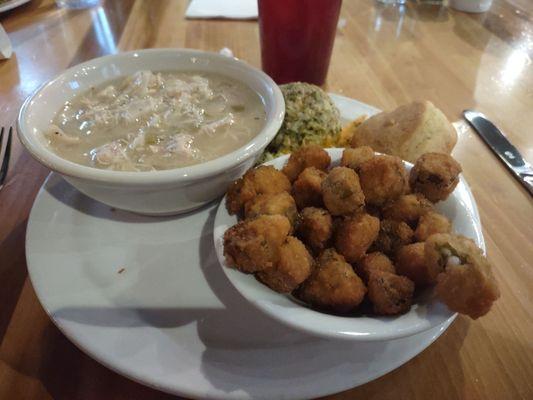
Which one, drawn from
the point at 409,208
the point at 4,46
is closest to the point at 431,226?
the point at 409,208

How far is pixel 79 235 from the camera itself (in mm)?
1224

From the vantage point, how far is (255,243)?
0.90 m

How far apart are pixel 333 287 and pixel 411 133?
0.72 m

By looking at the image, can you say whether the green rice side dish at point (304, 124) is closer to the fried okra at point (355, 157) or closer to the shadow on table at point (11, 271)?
the fried okra at point (355, 157)

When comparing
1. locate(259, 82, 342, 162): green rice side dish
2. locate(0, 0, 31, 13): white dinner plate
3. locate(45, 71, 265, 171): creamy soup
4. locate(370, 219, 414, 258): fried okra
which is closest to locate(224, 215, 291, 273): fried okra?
locate(370, 219, 414, 258): fried okra

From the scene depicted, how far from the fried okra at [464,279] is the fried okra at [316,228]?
0.25m

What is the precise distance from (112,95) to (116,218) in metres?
0.47

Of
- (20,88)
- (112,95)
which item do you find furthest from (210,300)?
(20,88)

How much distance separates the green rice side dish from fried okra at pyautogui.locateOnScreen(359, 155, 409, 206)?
42 cm

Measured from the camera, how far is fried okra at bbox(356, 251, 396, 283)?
959mm

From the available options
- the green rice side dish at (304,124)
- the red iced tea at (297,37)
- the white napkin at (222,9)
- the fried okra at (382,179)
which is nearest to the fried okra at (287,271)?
the fried okra at (382,179)

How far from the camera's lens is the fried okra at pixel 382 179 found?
3.42 ft

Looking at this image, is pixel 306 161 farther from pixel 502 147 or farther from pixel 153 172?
pixel 502 147

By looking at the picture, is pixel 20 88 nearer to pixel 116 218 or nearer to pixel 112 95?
pixel 112 95
